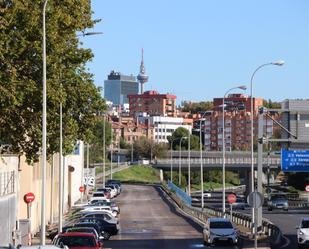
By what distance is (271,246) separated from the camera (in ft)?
131

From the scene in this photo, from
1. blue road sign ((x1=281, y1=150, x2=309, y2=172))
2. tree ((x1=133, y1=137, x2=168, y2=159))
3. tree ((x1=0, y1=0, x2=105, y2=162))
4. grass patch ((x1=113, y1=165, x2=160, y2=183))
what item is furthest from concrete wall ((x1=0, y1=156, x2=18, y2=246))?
tree ((x1=133, y1=137, x2=168, y2=159))

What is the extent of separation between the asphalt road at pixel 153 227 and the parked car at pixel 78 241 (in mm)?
12115

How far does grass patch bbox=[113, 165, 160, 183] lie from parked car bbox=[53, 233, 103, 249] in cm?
11785

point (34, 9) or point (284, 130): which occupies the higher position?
point (34, 9)

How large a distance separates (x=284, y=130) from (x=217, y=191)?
426 ft

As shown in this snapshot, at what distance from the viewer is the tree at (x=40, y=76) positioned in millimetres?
33812

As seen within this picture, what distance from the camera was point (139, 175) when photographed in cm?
15612

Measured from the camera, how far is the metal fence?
3904 centimetres

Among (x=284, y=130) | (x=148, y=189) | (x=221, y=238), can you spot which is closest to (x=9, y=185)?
(x=221, y=238)

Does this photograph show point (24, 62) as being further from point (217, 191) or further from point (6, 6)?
point (217, 191)

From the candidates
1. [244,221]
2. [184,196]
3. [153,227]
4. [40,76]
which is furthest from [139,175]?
[40,76]

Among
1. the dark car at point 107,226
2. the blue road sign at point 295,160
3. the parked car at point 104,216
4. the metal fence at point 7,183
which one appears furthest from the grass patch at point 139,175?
the metal fence at point 7,183

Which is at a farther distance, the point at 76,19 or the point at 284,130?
the point at 284,130

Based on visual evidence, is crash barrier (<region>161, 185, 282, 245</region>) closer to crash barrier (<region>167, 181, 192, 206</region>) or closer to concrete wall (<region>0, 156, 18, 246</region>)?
crash barrier (<region>167, 181, 192, 206</region>)
